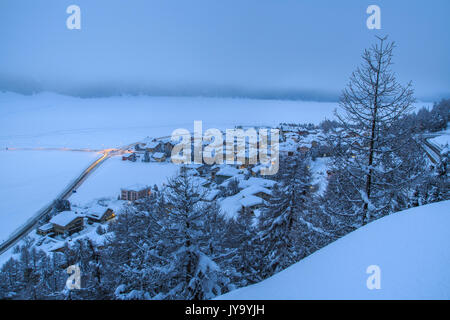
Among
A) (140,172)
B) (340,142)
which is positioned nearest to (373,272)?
(340,142)

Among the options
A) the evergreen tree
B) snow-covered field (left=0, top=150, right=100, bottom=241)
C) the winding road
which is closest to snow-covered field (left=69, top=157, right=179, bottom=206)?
the winding road

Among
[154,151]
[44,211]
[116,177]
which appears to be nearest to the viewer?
[44,211]

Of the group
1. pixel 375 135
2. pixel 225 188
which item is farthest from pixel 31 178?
pixel 375 135

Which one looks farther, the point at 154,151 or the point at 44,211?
the point at 154,151

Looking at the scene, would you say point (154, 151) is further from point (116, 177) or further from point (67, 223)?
point (67, 223)

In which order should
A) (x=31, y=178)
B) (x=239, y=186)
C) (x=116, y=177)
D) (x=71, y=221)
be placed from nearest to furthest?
(x=71, y=221), (x=239, y=186), (x=31, y=178), (x=116, y=177)
